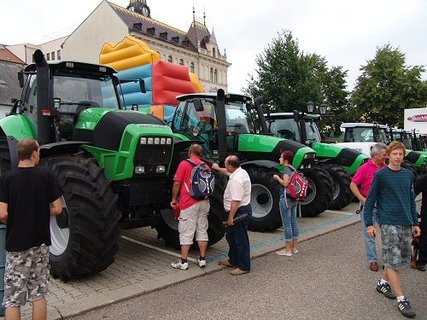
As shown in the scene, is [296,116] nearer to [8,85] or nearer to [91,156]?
[91,156]

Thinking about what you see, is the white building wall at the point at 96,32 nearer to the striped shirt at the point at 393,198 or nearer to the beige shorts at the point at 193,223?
the beige shorts at the point at 193,223

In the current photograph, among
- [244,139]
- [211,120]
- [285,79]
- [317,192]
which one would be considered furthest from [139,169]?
[285,79]

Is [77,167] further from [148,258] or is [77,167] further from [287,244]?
[287,244]

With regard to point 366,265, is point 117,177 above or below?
above

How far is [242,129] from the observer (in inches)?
348

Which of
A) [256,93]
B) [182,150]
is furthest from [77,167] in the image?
[256,93]

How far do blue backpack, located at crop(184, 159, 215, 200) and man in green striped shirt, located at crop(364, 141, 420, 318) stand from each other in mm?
2024

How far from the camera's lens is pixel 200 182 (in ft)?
18.3

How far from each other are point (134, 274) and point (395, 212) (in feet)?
10.8

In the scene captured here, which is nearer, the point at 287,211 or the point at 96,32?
the point at 287,211

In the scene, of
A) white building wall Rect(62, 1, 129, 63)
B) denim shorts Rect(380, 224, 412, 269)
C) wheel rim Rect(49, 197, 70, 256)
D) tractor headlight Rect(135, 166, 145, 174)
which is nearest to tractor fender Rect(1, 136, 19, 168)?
wheel rim Rect(49, 197, 70, 256)

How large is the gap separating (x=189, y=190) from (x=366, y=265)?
2752 millimetres

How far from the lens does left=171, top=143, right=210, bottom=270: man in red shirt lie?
5.61 meters

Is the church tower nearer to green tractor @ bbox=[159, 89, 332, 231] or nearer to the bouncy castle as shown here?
the bouncy castle
